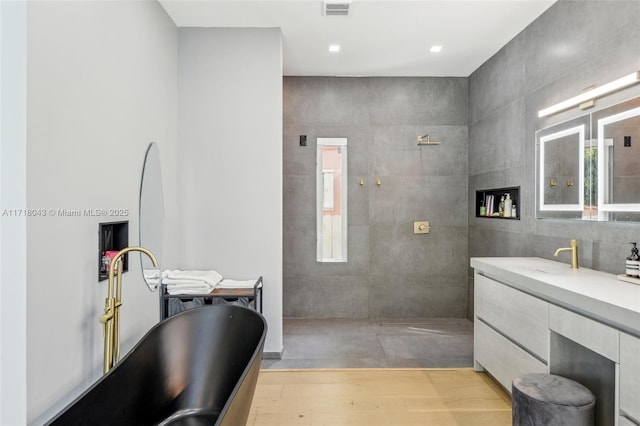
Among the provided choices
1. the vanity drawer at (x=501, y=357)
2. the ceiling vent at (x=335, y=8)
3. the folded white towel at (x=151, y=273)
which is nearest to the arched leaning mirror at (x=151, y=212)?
the folded white towel at (x=151, y=273)

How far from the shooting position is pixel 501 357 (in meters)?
2.45

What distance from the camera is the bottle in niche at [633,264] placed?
74.9 inches

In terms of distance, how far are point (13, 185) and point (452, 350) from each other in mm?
3357

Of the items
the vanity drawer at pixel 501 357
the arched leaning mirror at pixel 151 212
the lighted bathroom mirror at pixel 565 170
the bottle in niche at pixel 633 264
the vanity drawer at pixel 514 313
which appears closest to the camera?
the bottle in niche at pixel 633 264

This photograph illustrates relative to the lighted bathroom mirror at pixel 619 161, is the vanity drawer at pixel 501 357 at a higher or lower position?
lower

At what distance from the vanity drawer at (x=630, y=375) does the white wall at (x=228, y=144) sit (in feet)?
7.62

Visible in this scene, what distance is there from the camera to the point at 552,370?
1963mm

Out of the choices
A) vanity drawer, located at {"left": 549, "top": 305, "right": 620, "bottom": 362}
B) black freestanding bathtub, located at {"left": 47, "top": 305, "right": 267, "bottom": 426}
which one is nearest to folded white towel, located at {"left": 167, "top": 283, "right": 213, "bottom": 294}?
black freestanding bathtub, located at {"left": 47, "top": 305, "right": 267, "bottom": 426}

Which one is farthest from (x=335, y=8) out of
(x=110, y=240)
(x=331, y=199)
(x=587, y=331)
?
(x=587, y=331)

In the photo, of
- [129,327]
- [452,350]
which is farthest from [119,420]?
[452,350]

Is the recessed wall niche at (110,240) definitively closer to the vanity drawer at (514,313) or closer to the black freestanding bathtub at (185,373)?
the black freestanding bathtub at (185,373)

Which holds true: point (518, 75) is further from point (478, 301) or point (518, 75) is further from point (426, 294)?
point (426, 294)

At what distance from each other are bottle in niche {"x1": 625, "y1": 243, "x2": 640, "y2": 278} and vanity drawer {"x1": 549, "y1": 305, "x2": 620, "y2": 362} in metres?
0.45

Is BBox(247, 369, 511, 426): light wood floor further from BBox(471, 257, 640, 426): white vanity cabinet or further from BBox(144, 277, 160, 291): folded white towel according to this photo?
BBox(144, 277, 160, 291): folded white towel
